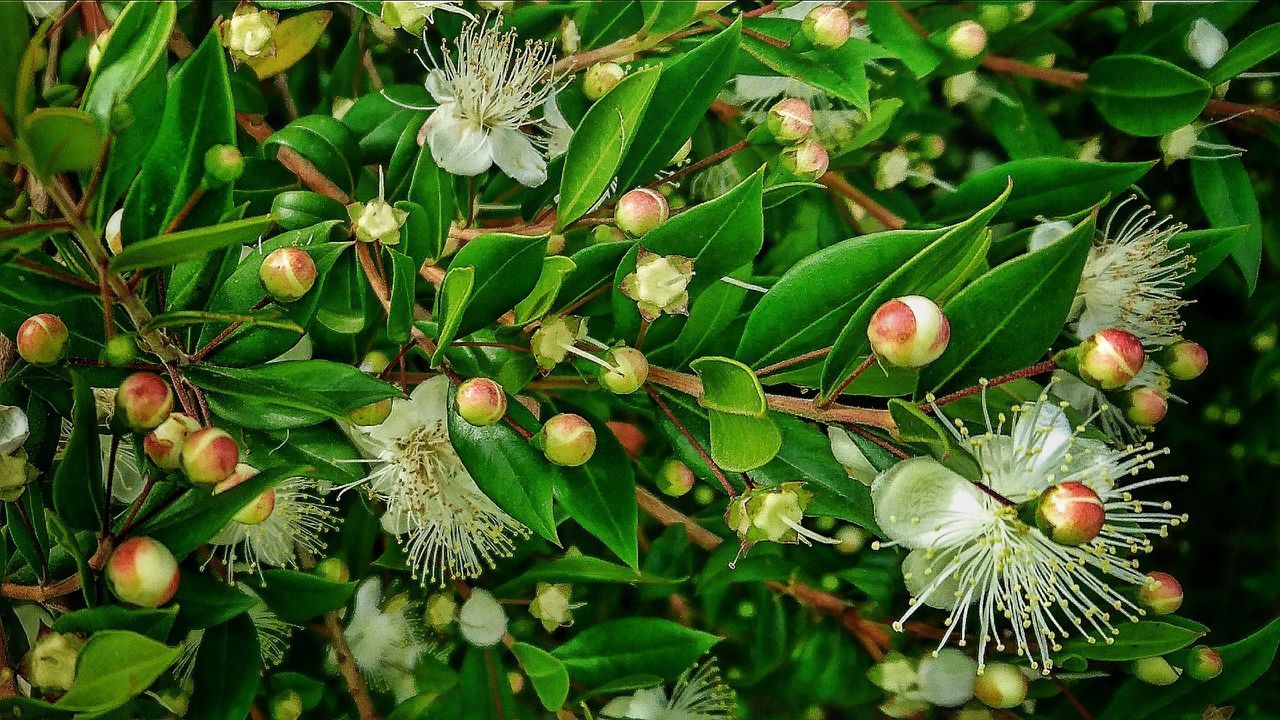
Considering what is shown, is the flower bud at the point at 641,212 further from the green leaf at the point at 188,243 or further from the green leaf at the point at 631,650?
the green leaf at the point at 631,650

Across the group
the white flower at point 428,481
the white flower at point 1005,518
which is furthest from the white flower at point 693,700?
the white flower at point 1005,518

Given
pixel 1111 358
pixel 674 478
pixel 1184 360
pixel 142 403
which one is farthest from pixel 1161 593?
pixel 142 403

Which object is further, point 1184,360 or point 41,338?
point 1184,360

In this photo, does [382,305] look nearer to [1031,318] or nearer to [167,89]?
[167,89]

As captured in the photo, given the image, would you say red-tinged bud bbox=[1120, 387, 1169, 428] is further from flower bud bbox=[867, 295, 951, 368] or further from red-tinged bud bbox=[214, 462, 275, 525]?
red-tinged bud bbox=[214, 462, 275, 525]

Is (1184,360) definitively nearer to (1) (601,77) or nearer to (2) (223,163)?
(1) (601,77)

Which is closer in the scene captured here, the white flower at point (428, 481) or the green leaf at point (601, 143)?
the green leaf at point (601, 143)

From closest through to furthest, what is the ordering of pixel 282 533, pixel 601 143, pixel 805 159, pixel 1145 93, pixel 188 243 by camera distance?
pixel 188 243 < pixel 601 143 < pixel 805 159 < pixel 282 533 < pixel 1145 93
